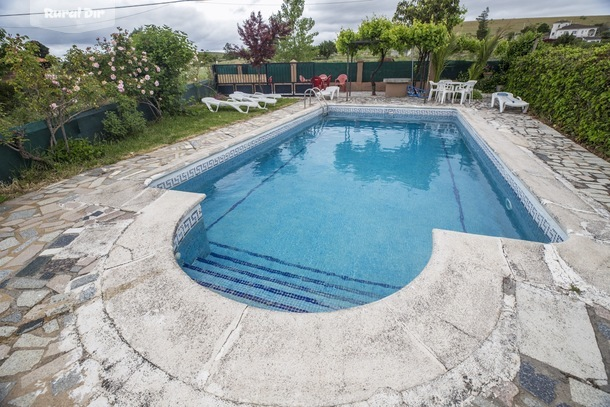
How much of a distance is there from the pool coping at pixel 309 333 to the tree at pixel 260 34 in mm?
10714

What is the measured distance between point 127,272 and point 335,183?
3.97 metres

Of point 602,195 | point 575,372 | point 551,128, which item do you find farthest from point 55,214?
point 551,128

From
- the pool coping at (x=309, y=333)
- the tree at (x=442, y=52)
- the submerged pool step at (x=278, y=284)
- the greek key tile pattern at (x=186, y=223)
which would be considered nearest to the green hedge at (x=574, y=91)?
the tree at (x=442, y=52)

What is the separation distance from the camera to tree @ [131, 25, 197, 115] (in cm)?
764

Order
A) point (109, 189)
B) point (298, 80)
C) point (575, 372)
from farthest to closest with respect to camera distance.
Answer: point (298, 80)
point (109, 189)
point (575, 372)

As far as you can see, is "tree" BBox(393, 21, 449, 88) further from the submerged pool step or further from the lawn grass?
the submerged pool step

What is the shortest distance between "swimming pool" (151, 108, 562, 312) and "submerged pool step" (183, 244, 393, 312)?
1cm

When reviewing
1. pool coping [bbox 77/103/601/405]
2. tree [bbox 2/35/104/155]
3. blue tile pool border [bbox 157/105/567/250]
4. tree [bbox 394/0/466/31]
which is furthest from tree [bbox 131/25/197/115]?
tree [bbox 394/0/466/31]

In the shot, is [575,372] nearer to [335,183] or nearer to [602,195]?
[602,195]

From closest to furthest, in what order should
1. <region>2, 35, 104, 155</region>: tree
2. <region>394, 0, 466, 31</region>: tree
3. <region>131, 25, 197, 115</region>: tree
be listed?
<region>2, 35, 104, 155</region>: tree < <region>131, 25, 197, 115</region>: tree < <region>394, 0, 466, 31</region>: tree

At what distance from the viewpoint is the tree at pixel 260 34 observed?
1104cm

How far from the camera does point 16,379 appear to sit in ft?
5.54

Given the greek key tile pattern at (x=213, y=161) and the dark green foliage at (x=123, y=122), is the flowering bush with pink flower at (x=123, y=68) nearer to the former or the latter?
the dark green foliage at (x=123, y=122)

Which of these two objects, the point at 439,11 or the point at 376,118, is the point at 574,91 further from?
the point at 439,11
